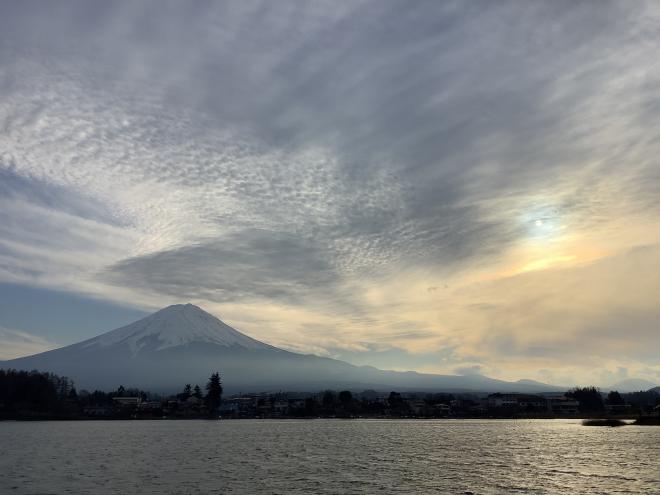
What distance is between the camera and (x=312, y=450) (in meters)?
71.2

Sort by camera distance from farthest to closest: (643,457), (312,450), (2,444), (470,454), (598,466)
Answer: (2,444) < (312,450) < (470,454) < (643,457) < (598,466)

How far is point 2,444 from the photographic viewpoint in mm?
79938

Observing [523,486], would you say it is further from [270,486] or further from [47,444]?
[47,444]

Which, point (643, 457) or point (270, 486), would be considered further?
point (643, 457)

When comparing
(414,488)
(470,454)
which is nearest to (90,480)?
(414,488)

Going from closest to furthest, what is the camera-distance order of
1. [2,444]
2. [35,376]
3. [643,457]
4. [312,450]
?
[643,457] → [312,450] → [2,444] → [35,376]

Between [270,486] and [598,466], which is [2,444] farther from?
[598,466]

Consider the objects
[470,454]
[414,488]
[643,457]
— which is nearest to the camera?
[414,488]

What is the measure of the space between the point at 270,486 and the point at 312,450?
32023mm

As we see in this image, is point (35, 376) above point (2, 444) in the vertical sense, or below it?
above

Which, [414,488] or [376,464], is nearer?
[414,488]

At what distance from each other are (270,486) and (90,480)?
15527 millimetres

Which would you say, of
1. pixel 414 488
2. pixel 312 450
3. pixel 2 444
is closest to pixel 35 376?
pixel 2 444

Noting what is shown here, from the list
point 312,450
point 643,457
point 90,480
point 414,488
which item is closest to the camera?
point 414,488
